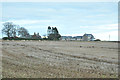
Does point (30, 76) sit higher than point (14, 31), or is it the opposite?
point (14, 31)

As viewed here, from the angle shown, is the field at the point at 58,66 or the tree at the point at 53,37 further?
the tree at the point at 53,37

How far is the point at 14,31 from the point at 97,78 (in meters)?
59.7

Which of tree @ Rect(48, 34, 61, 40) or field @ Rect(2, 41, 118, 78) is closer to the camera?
field @ Rect(2, 41, 118, 78)

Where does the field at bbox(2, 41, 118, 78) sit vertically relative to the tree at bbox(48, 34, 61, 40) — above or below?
below

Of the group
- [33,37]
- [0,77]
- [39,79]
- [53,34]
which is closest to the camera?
[39,79]

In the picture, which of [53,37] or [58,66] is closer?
[58,66]

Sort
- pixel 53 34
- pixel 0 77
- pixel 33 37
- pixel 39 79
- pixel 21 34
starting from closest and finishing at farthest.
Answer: pixel 39 79
pixel 0 77
pixel 53 34
pixel 21 34
pixel 33 37

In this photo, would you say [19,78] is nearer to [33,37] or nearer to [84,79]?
[84,79]

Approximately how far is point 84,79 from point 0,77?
3.65 metres

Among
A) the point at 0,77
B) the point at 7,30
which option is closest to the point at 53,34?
the point at 7,30

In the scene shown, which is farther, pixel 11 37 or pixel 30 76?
pixel 11 37

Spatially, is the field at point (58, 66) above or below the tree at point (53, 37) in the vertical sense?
below

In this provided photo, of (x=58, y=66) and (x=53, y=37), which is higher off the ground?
(x=53, y=37)

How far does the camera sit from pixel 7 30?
6494cm
